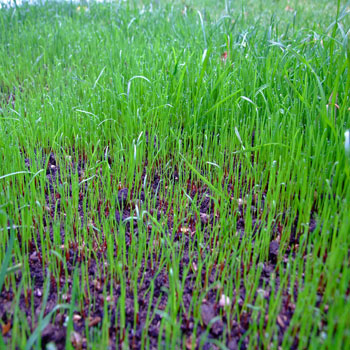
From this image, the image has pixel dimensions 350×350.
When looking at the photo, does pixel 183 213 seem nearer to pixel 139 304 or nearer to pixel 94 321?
pixel 139 304

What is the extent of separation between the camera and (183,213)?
1.69m

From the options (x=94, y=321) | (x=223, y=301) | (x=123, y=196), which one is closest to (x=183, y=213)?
(x=123, y=196)

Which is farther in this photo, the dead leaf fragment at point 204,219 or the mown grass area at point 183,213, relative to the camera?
the dead leaf fragment at point 204,219

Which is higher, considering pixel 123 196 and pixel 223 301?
pixel 123 196

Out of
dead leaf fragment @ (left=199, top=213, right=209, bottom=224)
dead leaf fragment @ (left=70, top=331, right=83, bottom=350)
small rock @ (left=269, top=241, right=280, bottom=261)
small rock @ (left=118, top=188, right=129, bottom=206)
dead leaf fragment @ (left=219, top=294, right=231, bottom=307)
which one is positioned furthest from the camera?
small rock @ (left=118, top=188, right=129, bottom=206)

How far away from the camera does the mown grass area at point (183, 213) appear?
122 cm

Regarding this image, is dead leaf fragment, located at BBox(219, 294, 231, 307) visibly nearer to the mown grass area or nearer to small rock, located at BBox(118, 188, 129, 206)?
the mown grass area

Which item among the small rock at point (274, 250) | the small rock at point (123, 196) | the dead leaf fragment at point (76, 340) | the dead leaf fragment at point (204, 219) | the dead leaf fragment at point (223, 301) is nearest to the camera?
the dead leaf fragment at point (76, 340)

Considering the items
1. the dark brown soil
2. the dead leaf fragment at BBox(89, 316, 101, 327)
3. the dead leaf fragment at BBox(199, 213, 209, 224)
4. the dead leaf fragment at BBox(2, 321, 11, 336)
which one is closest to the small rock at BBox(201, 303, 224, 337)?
the dark brown soil

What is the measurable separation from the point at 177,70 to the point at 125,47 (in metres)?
0.87

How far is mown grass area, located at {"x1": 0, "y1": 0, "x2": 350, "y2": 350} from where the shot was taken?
122cm

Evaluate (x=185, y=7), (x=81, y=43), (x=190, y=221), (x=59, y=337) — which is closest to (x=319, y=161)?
(x=190, y=221)

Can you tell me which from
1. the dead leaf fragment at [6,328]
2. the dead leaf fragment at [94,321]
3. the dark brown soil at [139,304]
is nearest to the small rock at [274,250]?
the dark brown soil at [139,304]

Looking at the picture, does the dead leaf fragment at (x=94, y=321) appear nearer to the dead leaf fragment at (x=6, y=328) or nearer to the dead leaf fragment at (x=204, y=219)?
the dead leaf fragment at (x=6, y=328)
